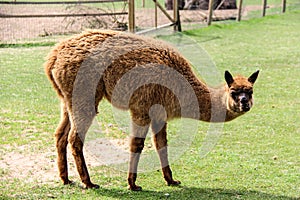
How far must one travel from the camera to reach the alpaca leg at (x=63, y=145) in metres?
6.55

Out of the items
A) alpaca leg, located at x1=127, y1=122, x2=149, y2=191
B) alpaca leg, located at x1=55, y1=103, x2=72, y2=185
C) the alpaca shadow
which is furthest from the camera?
alpaca leg, located at x1=55, y1=103, x2=72, y2=185

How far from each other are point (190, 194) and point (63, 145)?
63.7 inches

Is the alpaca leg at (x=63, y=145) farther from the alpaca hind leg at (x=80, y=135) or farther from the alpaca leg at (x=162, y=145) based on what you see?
the alpaca leg at (x=162, y=145)

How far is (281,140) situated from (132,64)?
3254 mm

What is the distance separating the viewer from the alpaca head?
601 centimetres

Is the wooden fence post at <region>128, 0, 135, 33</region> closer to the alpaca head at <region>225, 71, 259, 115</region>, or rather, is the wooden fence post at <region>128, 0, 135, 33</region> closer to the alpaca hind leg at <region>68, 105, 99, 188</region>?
the alpaca hind leg at <region>68, 105, 99, 188</region>

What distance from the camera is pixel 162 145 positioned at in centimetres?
674

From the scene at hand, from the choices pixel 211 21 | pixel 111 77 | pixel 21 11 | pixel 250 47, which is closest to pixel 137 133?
pixel 111 77

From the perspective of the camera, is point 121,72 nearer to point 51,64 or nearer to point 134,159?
point 51,64

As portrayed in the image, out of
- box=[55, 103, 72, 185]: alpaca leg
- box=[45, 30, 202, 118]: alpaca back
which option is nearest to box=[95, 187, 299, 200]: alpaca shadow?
box=[55, 103, 72, 185]: alpaca leg

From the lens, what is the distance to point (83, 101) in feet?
20.6

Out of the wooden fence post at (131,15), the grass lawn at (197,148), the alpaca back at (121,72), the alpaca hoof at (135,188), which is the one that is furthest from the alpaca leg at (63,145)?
the wooden fence post at (131,15)

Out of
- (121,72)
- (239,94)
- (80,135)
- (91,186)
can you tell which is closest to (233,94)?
(239,94)

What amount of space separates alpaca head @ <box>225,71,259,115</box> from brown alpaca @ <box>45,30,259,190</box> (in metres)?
0.01
